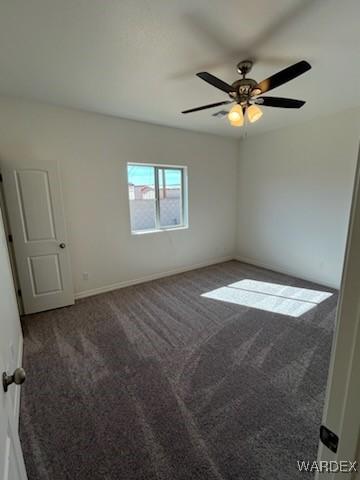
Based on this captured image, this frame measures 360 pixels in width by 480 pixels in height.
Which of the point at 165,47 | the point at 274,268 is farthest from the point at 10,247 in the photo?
the point at 274,268

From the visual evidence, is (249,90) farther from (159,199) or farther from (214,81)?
(159,199)

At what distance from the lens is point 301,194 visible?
3.80 m

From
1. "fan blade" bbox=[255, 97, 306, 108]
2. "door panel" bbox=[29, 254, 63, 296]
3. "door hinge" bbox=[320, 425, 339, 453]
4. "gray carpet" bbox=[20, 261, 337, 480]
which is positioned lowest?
"gray carpet" bbox=[20, 261, 337, 480]

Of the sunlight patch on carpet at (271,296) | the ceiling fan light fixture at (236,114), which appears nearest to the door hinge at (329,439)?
the ceiling fan light fixture at (236,114)

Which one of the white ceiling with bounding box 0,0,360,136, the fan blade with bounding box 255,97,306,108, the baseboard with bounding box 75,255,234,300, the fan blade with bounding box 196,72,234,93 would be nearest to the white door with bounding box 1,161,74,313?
the baseboard with bounding box 75,255,234,300

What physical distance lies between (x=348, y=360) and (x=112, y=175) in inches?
136

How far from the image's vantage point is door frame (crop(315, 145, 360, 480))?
0.50m

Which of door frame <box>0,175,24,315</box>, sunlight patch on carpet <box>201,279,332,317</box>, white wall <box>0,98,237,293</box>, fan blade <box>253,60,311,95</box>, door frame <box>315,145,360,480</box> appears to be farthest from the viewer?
sunlight patch on carpet <box>201,279,332,317</box>

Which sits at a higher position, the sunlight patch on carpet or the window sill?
the window sill

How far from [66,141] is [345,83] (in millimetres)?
3402

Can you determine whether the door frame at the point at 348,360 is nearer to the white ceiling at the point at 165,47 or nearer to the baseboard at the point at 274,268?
the white ceiling at the point at 165,47

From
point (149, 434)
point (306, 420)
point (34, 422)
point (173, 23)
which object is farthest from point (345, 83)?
point (34, 422)

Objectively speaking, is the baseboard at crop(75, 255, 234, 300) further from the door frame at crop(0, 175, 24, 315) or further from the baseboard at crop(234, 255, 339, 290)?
the door frame at crop(0, 175, 24, 315)

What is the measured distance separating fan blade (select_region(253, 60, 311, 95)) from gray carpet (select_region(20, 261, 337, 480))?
2402 mm
